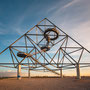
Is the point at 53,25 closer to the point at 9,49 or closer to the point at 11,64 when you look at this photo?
the point at 9,49

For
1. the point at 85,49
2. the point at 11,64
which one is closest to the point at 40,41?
the point at 11,64

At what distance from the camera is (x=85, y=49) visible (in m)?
20.8

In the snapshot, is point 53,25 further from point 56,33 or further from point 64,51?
point 64,51

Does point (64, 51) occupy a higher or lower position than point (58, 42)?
lower

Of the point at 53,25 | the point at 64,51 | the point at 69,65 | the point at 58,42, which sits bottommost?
the point at 69,65

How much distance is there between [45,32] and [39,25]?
2320 mm

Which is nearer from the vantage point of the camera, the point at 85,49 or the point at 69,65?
the point at 85,49

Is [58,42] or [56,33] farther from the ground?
[56,33]

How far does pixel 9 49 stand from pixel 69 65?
1363 centimetres

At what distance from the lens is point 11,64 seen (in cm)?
2155

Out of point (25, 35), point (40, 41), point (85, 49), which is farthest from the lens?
point (40, 41)

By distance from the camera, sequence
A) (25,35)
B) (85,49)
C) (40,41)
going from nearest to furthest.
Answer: (85,49) → (25,35) → (40,41)

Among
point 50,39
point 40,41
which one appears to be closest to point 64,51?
point 50,39

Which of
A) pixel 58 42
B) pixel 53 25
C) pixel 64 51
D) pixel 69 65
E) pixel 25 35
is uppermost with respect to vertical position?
pixel 53 25
